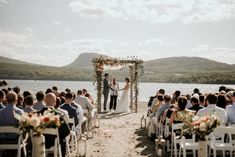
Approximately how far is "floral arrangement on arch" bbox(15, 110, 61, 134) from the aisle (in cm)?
383

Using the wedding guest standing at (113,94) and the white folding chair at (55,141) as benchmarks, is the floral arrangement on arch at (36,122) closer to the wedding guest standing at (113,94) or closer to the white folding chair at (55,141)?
the white folding chair at (55,141)

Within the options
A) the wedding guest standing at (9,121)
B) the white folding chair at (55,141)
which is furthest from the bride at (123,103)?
the wedding guest standing at (9,121)

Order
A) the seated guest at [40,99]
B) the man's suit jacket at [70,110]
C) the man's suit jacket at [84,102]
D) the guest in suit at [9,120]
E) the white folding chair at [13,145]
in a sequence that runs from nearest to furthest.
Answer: the white folding chair at [13,145], the guest in suit at [9,120], the seated guest at [40,99], the man's suit jacket at [70,110], the man's suit jacket at [84,102]

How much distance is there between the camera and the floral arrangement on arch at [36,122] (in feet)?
24.0

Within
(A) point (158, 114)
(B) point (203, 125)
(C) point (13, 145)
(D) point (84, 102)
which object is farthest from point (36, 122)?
(D) point (84, 102)

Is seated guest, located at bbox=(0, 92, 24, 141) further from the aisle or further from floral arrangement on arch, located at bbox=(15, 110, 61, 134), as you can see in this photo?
the aisle

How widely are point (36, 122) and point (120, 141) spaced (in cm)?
717

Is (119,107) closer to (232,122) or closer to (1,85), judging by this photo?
(1,85)

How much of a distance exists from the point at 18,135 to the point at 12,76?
187 meters

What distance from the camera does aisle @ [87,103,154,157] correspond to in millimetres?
11827

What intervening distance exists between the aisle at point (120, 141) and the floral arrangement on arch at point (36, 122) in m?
3.83

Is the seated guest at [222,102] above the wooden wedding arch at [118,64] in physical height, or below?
below

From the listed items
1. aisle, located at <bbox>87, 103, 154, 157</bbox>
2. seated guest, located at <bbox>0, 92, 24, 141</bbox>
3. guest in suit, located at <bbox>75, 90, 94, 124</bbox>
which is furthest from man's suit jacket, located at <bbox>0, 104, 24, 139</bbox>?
guest in suit, located at <bbox>75, 90, 94, 124</bbox>

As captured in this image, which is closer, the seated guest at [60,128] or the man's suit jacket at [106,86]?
the seated guest at [60,128]
